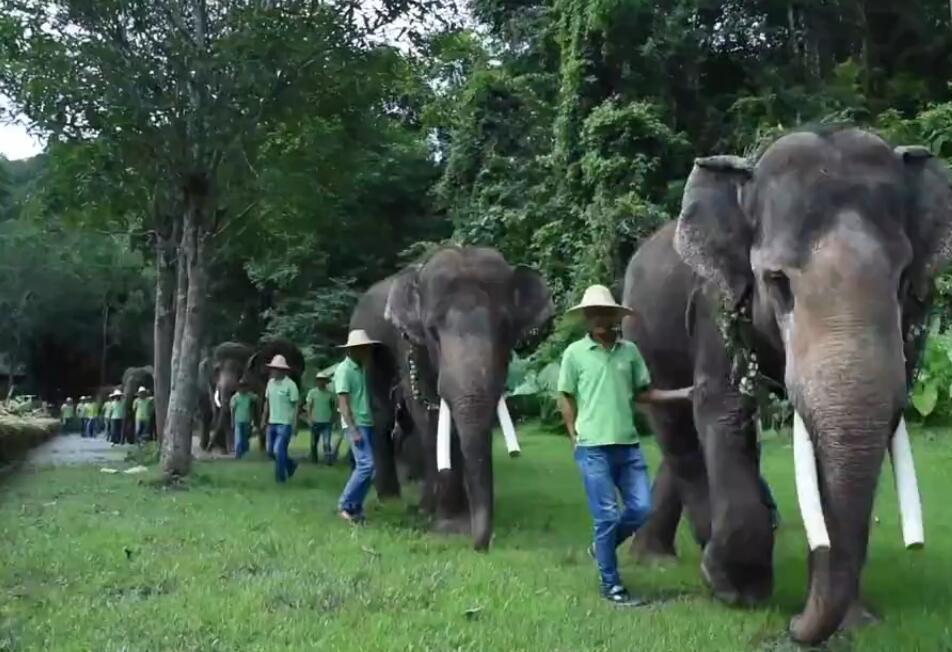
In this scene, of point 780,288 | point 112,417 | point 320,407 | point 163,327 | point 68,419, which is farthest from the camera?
point 68,419

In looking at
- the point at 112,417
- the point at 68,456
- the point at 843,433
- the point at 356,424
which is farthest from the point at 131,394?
the point at 843,433

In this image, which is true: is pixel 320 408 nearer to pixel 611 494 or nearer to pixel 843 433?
pixel 611 494

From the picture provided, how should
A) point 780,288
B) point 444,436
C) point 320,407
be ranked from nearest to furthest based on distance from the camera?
1. point 780,288
2. point 444,436
3. point 320,407

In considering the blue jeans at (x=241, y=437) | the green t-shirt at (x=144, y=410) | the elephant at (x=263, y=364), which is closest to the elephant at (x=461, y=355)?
the blue jeans at (x=241, y=437)

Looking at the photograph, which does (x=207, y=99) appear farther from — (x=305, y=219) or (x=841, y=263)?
(x=841, y=263)

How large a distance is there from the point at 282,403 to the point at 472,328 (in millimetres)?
5757

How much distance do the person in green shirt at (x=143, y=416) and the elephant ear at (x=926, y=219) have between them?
22.6 metres

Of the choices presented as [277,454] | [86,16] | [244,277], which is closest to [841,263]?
[277,454]

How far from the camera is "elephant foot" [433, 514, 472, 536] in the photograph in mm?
9625

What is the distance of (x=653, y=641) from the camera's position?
18.1 ft

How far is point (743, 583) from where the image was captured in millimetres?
6363

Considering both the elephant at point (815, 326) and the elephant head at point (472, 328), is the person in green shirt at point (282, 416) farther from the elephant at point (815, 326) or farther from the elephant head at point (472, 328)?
the elephant at point (815, 326)

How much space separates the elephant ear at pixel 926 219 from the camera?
5523mm

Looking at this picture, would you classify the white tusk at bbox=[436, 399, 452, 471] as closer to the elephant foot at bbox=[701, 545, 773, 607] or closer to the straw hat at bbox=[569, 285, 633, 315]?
the straw hat at bbox=[569, 285, 633, 315]
